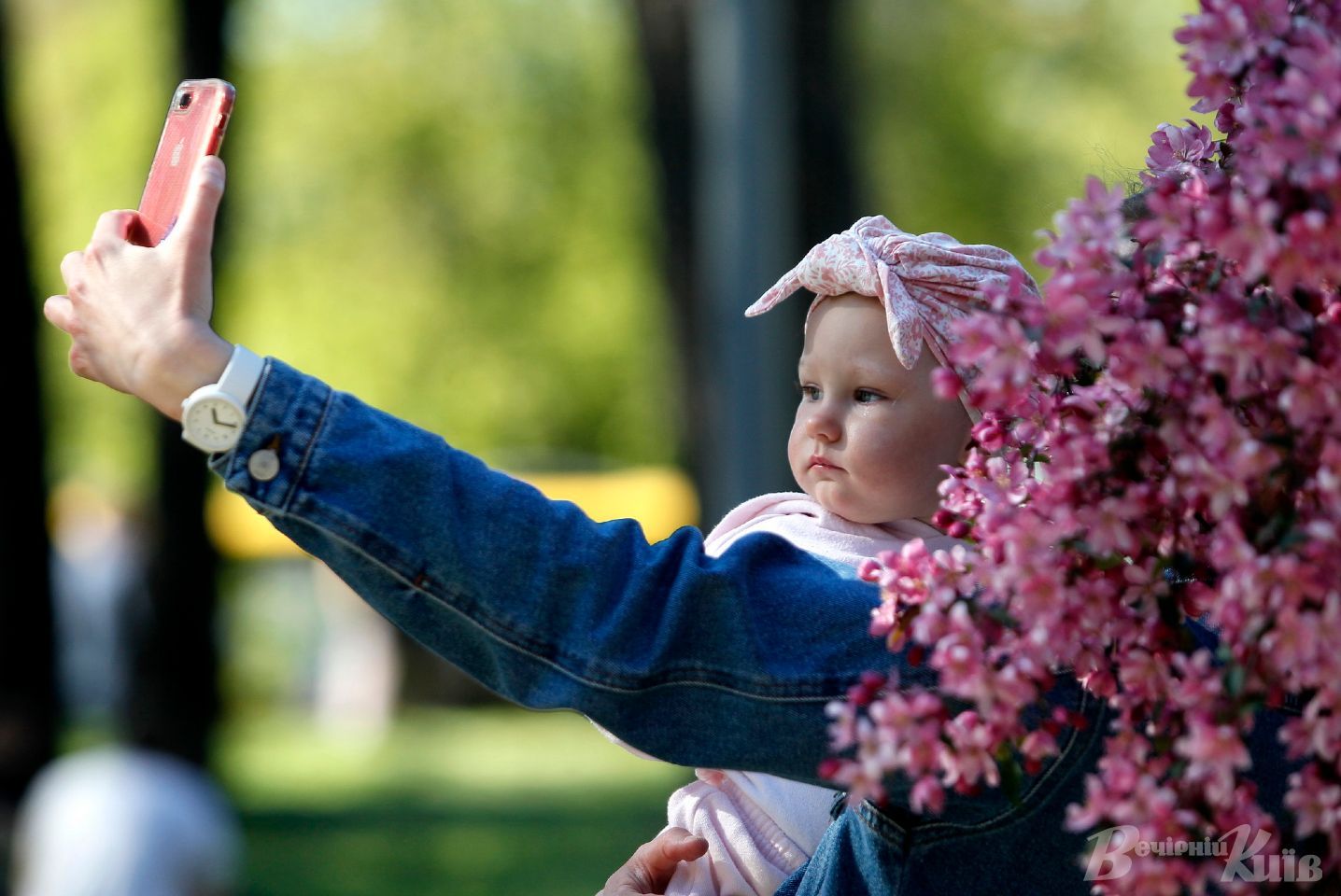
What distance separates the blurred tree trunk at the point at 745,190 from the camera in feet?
18.2

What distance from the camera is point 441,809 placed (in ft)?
50.8

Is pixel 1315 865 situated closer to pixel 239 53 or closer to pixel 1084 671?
pixel 1084 671

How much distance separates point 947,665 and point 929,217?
768 inches

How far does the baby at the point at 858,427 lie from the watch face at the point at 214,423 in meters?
0.73

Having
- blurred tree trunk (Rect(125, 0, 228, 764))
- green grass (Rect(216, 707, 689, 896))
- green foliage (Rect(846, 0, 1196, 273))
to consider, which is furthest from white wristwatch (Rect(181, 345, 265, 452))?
Result: green foliage (Rect(846, 0, 1196, 273))

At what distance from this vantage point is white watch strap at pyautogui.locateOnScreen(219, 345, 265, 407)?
5.83ft

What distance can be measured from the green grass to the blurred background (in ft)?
0.22

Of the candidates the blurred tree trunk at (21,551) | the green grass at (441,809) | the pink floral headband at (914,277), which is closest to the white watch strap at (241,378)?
the pink floral headband at (914,277)

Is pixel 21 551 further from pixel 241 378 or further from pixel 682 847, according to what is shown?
pixel 241 378

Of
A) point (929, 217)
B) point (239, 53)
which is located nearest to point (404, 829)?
point (239, 53)

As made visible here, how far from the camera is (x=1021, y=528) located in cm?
172

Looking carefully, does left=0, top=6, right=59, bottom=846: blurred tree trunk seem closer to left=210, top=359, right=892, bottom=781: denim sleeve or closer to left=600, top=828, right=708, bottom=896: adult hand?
left=600, top=828, right=708, bottom=896: adult hand

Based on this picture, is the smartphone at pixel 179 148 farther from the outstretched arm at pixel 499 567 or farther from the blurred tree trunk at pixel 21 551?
the blurred tree trunk at pixel 21 551

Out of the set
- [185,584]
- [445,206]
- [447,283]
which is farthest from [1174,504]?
[447,283]
